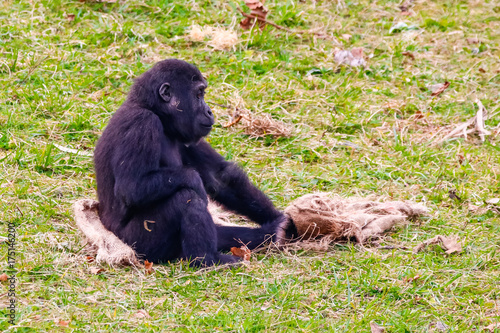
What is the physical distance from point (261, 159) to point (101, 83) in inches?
92.2

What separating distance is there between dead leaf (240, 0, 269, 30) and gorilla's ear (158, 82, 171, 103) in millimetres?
4372

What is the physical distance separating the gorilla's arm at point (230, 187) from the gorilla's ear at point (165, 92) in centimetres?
59

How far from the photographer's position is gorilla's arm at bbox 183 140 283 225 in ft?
19.5

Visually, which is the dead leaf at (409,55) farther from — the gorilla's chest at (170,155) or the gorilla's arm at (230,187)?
the gorilla's chest at (170,155)

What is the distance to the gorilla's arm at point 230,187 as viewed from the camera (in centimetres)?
594

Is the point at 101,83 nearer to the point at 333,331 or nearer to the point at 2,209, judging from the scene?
the point at 2,209

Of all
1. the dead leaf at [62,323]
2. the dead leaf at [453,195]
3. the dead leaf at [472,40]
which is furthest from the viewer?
the dead leaf at [472,40]

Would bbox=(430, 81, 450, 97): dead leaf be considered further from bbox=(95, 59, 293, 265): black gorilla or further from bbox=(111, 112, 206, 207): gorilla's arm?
bbox=(111, 112, 206, 207): gorilla's arm

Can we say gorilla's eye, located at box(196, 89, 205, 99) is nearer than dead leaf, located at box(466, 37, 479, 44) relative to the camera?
Yes

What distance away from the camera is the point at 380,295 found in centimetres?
479

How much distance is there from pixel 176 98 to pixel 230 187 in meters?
0.99

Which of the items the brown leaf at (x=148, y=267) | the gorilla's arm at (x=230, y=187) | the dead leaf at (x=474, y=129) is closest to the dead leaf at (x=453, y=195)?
the dead leaf at (x=474, y=129)

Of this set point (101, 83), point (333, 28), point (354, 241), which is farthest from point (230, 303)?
point (333, 28)

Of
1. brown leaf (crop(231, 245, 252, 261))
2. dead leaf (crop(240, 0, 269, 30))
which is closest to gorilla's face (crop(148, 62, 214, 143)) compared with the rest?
brown leaf (crop(231, 245, 252, 261))
